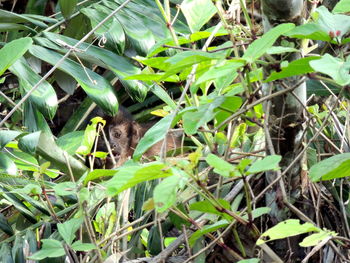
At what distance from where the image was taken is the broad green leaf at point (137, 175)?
896 millimetres

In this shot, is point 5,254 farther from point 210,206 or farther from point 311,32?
point 311,32

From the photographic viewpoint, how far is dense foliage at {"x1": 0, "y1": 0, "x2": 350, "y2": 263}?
3.15ft

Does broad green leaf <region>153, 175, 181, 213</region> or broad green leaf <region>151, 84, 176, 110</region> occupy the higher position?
broad green leaf <region>153, 175, 181, 213</region>

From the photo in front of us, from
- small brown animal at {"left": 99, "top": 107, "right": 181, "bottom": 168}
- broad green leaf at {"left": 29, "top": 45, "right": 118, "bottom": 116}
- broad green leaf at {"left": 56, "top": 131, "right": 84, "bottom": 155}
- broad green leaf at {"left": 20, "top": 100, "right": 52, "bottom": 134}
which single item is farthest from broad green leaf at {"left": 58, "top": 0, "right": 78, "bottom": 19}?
small brown animal at {"left": 99, "top": 107, "right": 181, "bottom": 168}

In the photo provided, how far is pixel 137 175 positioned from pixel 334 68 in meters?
0.30

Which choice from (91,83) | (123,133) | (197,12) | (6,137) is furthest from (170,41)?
(123,133)

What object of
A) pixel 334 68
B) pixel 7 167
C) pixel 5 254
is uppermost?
pixel 334 68

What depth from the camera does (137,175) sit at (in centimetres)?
90

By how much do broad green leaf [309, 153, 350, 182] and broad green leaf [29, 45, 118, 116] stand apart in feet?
3.07

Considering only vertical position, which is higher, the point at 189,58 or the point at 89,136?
the point at 189,58

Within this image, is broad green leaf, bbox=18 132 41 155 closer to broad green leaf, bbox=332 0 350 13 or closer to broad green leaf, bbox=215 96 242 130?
broad green leaf, bbox=215 96 242 130

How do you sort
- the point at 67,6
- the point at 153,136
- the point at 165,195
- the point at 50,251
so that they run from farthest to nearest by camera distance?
the point at 67,6, the point at 50,251, the point at 153,136, the point at 165,195

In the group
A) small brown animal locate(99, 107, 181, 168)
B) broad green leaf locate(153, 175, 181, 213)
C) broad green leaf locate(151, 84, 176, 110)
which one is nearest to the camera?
broad green leaf locate(153, 175, 181, 213)

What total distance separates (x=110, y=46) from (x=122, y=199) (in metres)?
0.68
